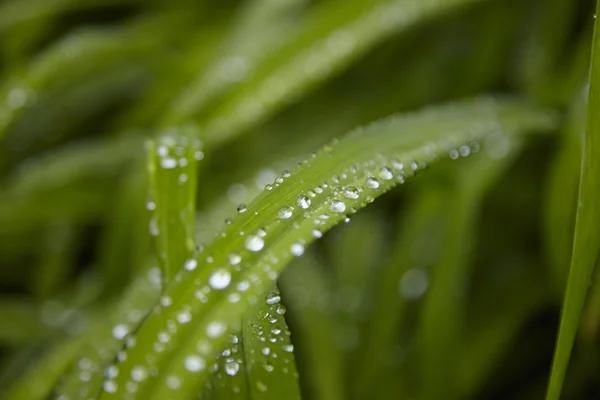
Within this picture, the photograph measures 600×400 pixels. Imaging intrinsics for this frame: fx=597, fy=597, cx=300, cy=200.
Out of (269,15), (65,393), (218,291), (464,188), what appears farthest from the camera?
(269,15)

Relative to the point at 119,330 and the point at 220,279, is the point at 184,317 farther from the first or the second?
the point at 119,330

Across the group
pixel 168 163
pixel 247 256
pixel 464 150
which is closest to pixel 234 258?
pixel 247 256

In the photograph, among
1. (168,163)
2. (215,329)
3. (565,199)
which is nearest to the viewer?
(215,329)

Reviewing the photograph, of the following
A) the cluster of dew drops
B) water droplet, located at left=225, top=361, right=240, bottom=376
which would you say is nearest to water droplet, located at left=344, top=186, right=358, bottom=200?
the cluster of dew drops

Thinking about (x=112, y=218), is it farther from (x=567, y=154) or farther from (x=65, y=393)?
(x=567, y=154)

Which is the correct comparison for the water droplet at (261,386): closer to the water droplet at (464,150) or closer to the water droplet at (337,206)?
the water droplet at (337,206)

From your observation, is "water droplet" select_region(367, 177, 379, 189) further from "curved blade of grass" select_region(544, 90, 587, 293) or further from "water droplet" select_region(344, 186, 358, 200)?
"curved blade of grass" select_region(544, 90, 587, 293)

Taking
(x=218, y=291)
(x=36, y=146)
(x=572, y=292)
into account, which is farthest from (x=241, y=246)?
(x=36, y=146)
